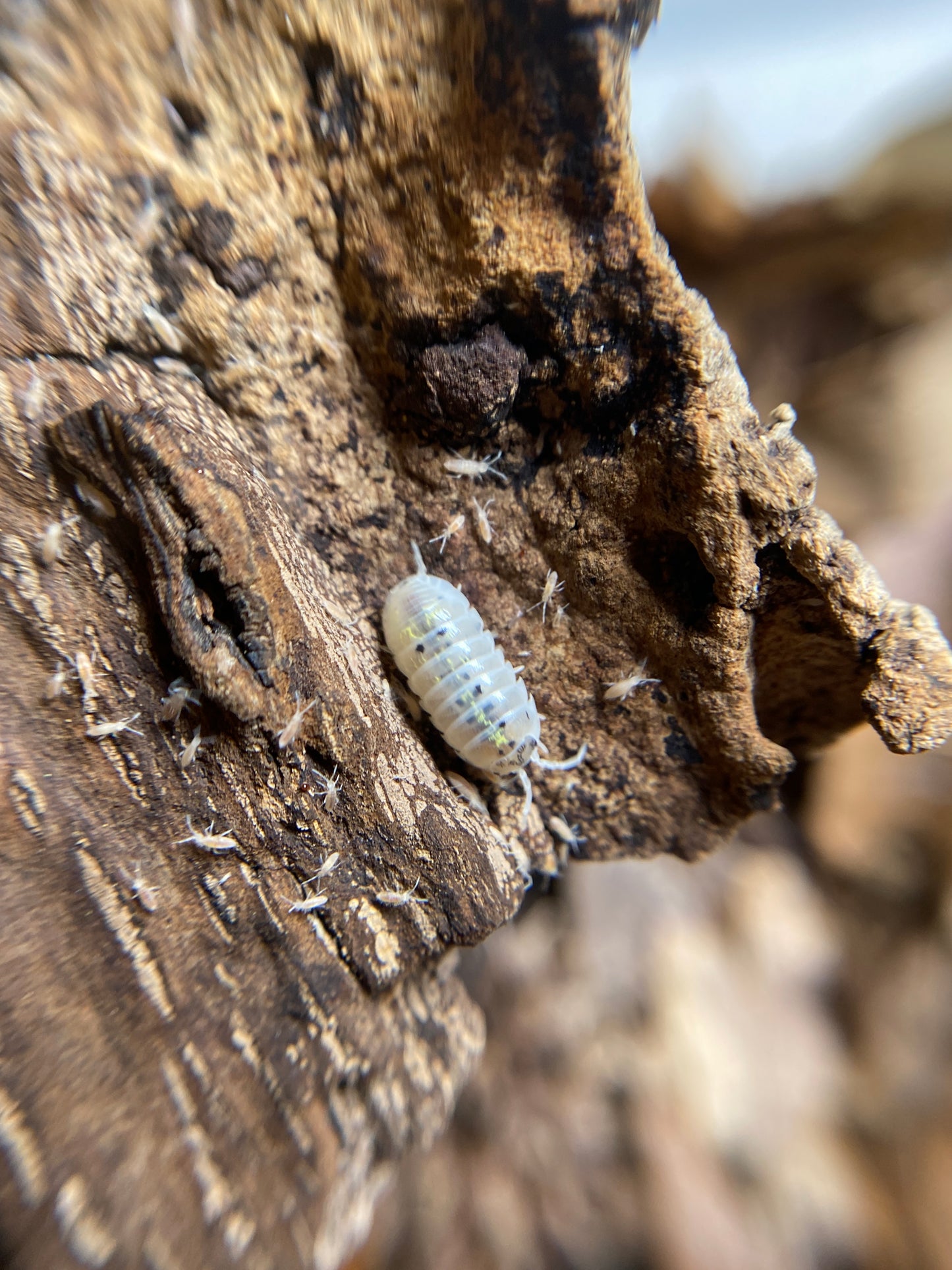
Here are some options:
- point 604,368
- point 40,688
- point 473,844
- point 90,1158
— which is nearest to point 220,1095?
point 90,1158

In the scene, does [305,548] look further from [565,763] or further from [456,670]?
[565,763]

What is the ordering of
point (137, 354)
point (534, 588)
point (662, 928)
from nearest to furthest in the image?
point (137, 354), point (534, 588), point (662, 928)

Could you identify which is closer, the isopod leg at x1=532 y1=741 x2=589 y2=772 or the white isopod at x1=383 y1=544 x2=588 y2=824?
the white isopod at x1=383 y1=544 x2=588 y2=824

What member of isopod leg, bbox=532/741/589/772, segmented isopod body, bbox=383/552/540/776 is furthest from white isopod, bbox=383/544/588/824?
isopod leg, bbox=532/741/589/772

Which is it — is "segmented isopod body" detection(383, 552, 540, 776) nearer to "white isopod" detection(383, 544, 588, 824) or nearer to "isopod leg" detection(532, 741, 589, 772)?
"white isopod" detection(383, 544, 588, 824)

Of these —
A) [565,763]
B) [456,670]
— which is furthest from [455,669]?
[565,763]

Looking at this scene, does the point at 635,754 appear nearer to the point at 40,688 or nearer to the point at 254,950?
the point at 254,950

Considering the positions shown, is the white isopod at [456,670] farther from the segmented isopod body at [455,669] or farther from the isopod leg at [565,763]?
the isopod leg at [565,763]

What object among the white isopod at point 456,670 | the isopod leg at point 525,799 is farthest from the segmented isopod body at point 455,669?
the isopod leg at point 525,799
